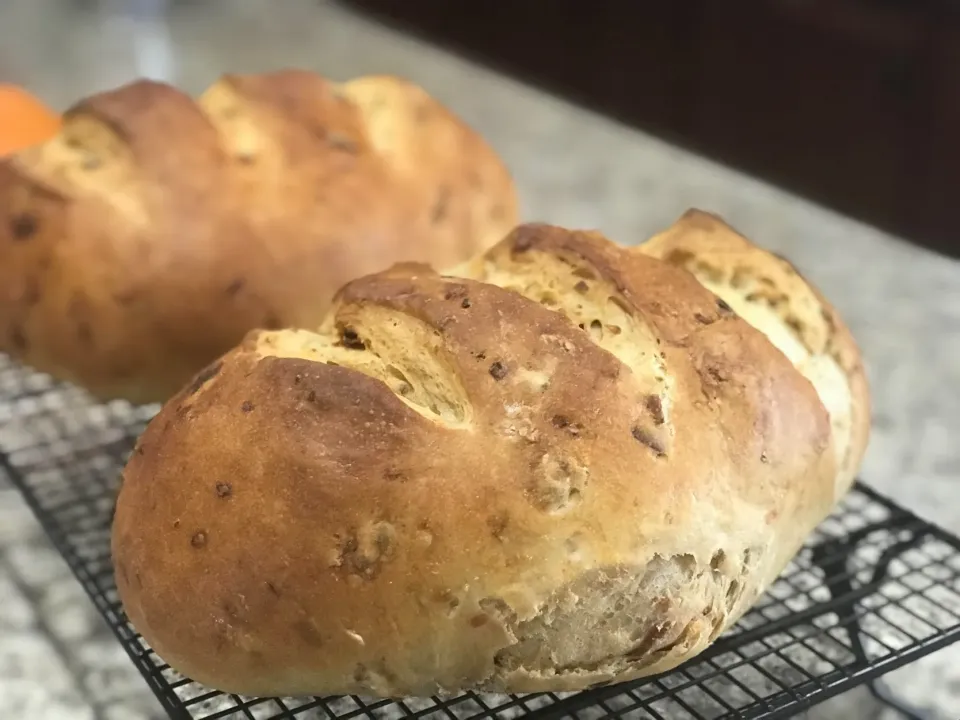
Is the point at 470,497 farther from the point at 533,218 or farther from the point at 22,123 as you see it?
the point at 533,218

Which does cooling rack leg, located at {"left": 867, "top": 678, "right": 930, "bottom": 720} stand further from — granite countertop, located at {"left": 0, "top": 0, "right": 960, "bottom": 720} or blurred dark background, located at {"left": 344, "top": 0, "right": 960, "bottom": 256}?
blurred dark background, located at {"left": 344, "top": 0, "right": 960, "bottom": 256}

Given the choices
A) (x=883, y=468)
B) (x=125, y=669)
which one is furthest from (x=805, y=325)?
(x=125, y=669)

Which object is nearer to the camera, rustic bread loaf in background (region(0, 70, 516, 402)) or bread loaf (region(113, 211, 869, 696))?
bread loaf (region(113, 211, 869, 696))

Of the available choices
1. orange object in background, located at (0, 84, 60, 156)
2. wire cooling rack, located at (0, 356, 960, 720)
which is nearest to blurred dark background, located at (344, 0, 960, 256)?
wire cooling rack, located at (0, 356, 960, 720)

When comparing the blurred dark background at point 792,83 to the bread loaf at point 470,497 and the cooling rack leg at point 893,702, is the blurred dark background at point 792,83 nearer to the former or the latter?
the cooling rack leg at point 893,702

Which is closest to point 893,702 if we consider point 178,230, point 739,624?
point 739,624
